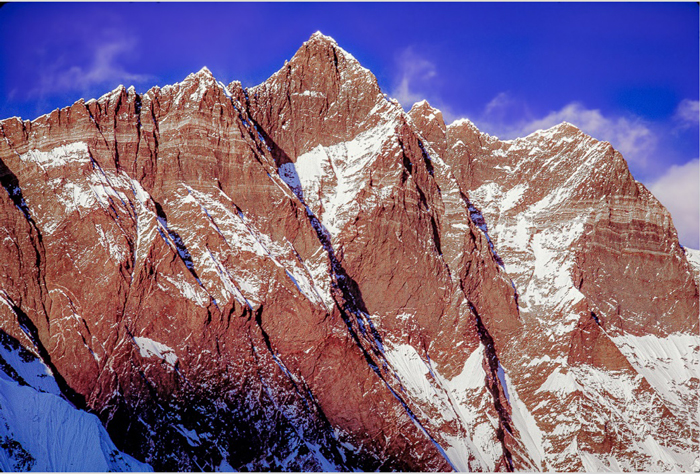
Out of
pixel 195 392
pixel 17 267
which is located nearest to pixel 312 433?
pixel 195 392

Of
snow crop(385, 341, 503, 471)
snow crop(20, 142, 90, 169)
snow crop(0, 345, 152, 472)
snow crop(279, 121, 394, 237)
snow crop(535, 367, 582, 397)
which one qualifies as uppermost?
snow crop(279, 121, 394, 237)

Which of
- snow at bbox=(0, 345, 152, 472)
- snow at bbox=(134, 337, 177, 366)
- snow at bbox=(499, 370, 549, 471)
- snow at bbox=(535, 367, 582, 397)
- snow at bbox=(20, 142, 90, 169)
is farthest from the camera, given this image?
snow at bbox=(535, 367, 582, 397)

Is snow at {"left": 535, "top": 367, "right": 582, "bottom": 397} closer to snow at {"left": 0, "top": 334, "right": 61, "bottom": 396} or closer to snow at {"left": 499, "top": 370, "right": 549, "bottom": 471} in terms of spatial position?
snow at {"left": 499, "top": 370, "right": 549, "bottom": 471}

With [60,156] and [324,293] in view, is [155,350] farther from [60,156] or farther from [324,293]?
[60,156]

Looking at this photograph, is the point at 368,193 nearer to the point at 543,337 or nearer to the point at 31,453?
the point at 543,337

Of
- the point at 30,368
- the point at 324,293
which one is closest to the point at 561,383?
the point at 324,293

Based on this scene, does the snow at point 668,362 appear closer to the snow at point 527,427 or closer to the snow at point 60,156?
the snow at point 527,427

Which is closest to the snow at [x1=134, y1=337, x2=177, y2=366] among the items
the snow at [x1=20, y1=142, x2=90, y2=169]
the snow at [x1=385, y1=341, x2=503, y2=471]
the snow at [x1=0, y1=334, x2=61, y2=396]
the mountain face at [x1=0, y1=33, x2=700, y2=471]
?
the mountain face at [x1=0, y1=33, x2=700, y2=471]
